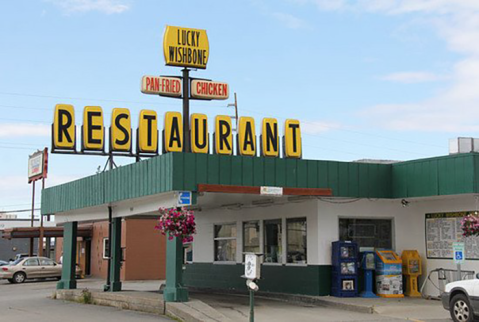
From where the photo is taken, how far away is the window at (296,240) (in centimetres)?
1955

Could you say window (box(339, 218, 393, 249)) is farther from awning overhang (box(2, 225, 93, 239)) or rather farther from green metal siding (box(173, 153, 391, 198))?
awning overhang (box(2, 225, 93, 239))

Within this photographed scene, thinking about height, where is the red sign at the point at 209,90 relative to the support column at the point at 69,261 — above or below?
above

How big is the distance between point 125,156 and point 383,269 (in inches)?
371

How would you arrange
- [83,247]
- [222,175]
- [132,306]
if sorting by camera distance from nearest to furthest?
[222,175] < [132,306] < [83,247]

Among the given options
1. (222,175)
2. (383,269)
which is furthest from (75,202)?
(383,269)

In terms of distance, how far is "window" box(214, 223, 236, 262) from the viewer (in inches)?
912

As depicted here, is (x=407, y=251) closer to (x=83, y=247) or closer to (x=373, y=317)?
(x=373, y=317)

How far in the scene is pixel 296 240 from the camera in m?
19.8

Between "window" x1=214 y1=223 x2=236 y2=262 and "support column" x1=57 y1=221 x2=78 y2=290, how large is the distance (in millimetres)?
5426

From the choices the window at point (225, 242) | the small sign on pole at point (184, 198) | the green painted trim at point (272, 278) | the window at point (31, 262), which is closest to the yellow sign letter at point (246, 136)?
the window at point (225, 242)

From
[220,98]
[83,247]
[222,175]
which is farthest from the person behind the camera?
[83,247]

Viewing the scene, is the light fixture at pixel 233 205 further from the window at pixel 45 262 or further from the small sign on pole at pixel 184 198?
the window at pixel 45 262

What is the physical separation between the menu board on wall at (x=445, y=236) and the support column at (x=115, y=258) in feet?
31.9

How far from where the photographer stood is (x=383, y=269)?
18.7 meters
